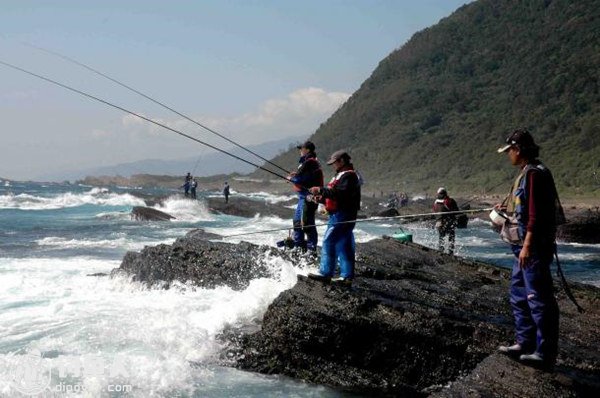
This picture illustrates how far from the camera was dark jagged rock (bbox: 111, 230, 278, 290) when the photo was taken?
32.4 feet

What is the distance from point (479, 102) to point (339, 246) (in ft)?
366

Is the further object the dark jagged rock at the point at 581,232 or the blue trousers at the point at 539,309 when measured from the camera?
the dark jagged rock at the point at 581,232

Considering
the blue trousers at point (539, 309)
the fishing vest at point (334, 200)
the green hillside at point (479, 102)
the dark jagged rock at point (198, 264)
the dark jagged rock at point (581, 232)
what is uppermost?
the green hillside at point (479, 102)

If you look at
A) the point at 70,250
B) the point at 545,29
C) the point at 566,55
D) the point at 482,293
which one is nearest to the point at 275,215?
the point at 70,250

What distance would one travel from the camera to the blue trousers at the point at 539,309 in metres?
4.86

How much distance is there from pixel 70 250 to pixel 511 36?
124m

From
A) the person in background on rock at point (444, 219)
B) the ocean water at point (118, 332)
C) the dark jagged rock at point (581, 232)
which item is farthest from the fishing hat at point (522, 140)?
the dark jagged rock at point (581, 232)

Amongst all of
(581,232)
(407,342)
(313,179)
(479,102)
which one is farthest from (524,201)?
(479,102)

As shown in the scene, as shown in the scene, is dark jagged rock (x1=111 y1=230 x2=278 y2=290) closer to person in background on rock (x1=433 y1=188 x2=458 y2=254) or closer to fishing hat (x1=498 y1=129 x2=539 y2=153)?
fishing hat (x1=498 y1=129 x2=539 y2=153)

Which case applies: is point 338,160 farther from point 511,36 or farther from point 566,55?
point 511,36

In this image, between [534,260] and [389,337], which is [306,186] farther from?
[534,260]

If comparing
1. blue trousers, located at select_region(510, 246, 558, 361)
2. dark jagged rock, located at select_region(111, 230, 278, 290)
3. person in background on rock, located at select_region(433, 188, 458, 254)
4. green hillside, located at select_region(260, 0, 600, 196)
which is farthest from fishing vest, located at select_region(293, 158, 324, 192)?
green hillside, located at select_region(260, 0, 600, 196)

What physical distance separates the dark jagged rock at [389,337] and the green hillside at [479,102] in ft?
175

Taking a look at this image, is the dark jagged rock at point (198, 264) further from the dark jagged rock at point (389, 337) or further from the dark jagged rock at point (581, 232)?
the dark jagged rock at point (581, 232)
